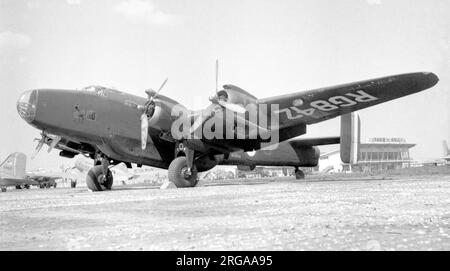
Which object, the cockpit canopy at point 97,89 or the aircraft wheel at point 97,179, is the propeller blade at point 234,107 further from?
the aircraft wheel at point 97,179

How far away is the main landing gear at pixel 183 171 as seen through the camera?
45.8 feet

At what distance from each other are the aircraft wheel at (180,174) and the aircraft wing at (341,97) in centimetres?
329

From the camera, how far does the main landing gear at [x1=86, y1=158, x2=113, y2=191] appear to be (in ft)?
49.0

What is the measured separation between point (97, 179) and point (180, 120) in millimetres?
3711

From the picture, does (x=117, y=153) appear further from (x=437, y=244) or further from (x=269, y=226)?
(x=437, y=244)

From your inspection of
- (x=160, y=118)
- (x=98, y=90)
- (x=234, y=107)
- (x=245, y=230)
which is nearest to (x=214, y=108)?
(x=234, y=107)

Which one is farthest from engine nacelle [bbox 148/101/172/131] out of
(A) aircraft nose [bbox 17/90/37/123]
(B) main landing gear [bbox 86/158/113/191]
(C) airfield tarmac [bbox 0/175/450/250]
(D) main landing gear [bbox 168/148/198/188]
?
(C) airfield tarmac [bbox 0/175/450/250]

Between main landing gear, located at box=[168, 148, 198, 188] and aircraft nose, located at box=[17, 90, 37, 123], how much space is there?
14.9 feet

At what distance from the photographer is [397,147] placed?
9288 centimetres

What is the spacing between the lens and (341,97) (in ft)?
43.9

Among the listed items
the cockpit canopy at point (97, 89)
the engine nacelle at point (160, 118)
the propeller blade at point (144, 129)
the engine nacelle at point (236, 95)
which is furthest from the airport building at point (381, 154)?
the cockpit canopy at point (97, 89)

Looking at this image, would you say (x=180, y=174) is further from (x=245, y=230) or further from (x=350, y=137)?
(x=245, y=230)
